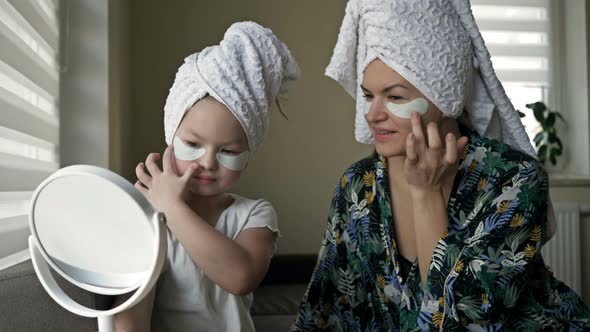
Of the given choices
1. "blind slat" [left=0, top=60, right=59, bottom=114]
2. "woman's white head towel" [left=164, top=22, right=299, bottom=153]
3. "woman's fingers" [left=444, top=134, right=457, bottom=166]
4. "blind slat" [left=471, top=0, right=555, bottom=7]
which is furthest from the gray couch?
"blind slat" [left=471, top=0, right=555, bottom=7]

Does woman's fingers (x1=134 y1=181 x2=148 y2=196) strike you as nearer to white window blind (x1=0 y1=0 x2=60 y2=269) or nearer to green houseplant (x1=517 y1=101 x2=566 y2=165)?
white window blind (x1=0 y1=0 x2=60 y2=269)

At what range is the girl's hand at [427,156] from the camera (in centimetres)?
135

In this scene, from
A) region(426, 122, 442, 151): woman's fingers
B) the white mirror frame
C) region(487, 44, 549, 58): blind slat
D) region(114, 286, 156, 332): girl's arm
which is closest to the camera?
the white mirror frame

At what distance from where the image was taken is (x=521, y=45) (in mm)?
3936

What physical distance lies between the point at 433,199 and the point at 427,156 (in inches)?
3.8

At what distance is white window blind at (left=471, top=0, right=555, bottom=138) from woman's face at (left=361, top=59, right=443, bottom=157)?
268 centimetres

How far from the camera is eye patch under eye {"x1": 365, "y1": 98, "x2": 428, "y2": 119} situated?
54.6 inches

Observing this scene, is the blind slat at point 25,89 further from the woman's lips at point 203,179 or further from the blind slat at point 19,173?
the woman's lips at point 203,179

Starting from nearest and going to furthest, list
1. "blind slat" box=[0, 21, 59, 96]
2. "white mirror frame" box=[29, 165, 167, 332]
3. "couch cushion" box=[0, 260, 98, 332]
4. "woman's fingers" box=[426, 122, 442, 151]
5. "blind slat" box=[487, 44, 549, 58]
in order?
1. "white mirror frame" box=[29, 165, 167, 332]
2. "couch cushion" box=[0, 260, 98, 332]
3. "woman's fingers" box=[426, 122, 442, 151]
4. "blind slat" box=[0, 21, 59, 96]
5. "blind slat" box=[487, 44, 549, 58]

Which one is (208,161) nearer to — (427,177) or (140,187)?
(140,187)

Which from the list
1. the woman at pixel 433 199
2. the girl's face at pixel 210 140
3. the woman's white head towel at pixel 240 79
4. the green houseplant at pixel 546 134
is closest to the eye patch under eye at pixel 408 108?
the woman at pixel 433 199

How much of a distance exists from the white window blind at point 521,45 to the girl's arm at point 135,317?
3.20m

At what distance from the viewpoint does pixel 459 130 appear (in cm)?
156

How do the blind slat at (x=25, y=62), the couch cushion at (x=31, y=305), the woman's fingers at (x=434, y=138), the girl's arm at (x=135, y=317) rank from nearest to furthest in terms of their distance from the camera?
the couch cushion at (x=31, y=305) → the girl's arm at (x=135, y=317) → the woman's fingers at (x=434, y=138) → the blind slat at (x=25, y=62)
